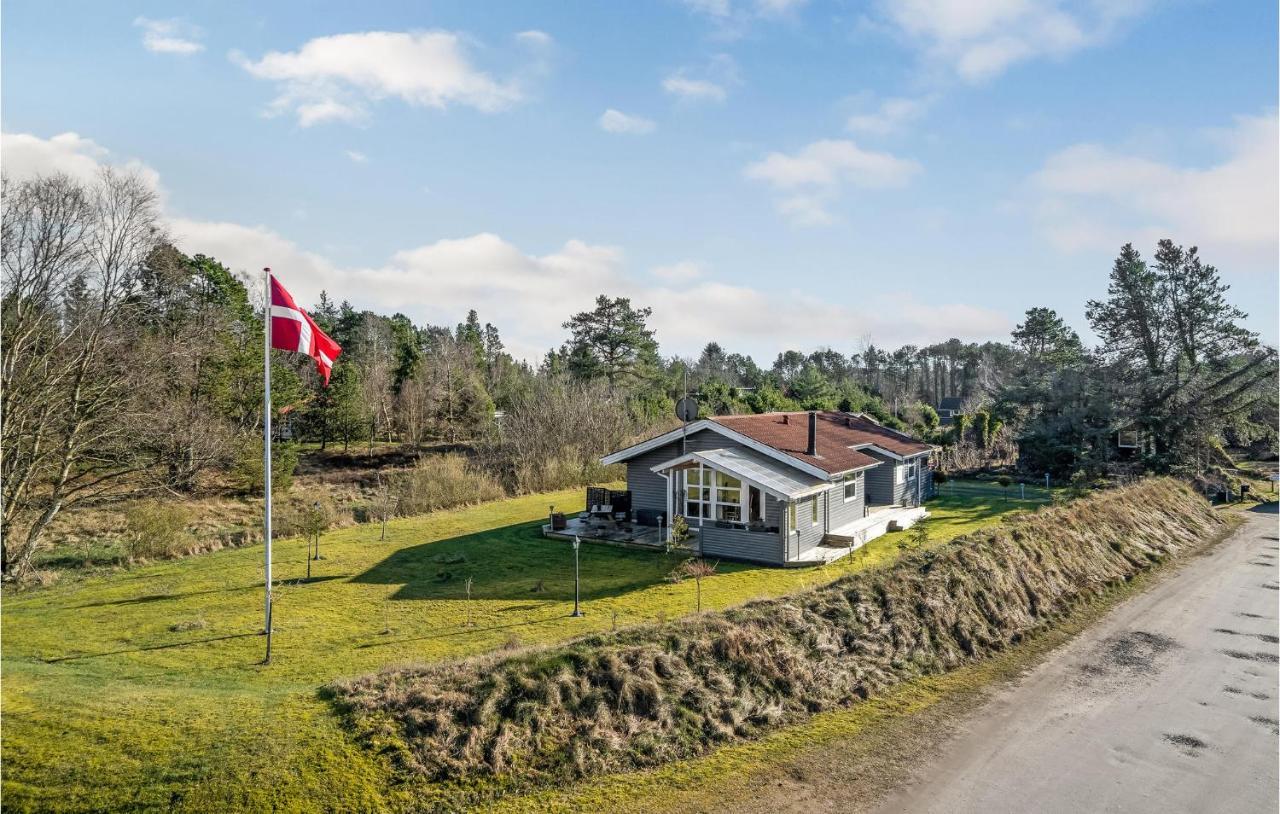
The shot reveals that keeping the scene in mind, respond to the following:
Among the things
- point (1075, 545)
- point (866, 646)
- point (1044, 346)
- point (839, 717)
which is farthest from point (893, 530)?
point (1044, 346)

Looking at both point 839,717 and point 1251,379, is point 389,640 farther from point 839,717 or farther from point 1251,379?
point 1251,379

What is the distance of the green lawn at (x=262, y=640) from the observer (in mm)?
7098

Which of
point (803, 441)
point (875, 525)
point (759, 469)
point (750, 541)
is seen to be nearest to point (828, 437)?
point (803, 441)

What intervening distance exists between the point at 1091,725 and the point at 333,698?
10745 mm

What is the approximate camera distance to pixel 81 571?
18.4 m

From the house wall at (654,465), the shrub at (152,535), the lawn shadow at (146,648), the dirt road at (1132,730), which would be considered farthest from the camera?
the house wall at (654,465)

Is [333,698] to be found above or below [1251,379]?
below

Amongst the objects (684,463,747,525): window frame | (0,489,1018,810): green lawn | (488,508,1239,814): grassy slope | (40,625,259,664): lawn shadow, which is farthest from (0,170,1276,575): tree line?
(488,508,1239,814): grassy slope

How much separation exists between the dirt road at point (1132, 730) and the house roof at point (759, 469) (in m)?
6.91

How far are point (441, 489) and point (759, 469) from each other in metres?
15.2

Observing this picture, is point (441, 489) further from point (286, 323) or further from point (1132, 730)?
point (1132, 730)

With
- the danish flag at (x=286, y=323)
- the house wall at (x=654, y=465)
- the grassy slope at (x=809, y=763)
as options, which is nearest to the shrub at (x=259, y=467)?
the house wall at (x=654, y=465)

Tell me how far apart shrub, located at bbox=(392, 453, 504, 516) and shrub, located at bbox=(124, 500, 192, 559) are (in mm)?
8080

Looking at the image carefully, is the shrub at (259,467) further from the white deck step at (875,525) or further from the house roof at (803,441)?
the white deck step at (875,525)
